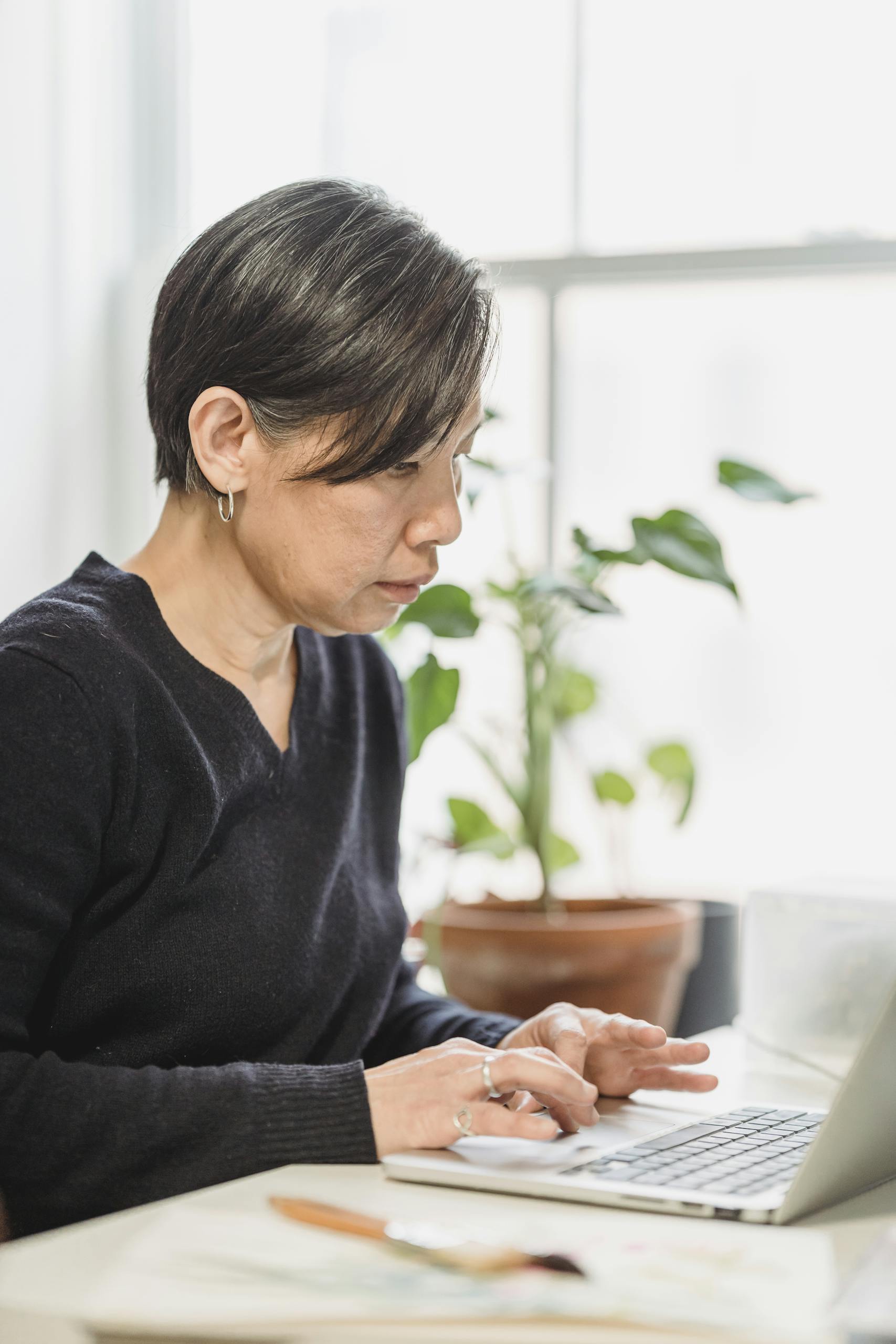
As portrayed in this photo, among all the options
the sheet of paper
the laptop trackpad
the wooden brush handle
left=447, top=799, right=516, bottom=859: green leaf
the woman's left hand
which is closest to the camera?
the sheet of paper

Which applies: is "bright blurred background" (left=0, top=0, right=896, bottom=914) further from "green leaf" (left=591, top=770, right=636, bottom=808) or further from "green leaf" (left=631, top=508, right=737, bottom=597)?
"green leaf" (left=631, top=508, right=737, bottom=597)

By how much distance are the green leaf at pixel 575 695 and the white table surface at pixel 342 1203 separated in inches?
39.3

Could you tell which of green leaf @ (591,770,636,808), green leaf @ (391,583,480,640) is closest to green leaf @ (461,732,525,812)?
green leaf @ (591,770,636,808)

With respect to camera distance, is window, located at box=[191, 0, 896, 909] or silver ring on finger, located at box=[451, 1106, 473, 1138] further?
window, located at box=[191, 0, 896, 909]

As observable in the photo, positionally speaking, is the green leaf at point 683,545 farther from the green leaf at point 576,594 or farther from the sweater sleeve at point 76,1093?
the sweater sleeve at point 76,1093

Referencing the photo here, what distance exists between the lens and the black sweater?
93cm

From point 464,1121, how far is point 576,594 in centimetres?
87

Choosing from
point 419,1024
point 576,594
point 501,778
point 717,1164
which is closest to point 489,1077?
point 717,1164

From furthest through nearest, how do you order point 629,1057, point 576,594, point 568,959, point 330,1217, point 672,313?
1. point 672,313
2. point 568,959
3. point 576,594
4. point 629,1057
5. point 330,1217

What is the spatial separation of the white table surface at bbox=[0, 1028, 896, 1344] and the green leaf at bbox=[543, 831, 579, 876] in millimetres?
943

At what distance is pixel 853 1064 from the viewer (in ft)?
2.58

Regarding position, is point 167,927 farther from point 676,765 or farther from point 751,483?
point 676,765

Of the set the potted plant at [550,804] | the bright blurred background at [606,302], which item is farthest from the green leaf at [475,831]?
the bright blurred background at [606,302]

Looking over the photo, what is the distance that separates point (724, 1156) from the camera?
0.89 metres
